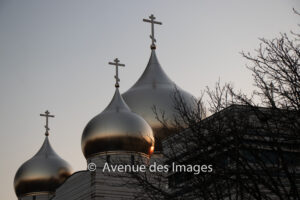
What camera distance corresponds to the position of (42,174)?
98.6 feet

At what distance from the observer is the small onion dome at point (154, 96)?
1113 inches

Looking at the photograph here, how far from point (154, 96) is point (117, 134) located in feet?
17.4

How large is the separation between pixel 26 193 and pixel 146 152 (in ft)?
27.7

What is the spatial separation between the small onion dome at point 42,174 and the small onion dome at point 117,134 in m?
4.68

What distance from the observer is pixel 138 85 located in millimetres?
30859

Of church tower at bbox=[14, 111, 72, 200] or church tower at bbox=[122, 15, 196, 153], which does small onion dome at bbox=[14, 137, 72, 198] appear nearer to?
church tower at bbox=[14, 111, 72, 200]

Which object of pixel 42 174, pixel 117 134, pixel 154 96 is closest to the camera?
pixel 117 134

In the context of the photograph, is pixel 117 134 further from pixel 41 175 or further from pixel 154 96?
pixel 41 175

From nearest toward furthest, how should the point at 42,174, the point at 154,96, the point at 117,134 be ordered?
the point at 117,134
the point at 154,96
the point at 42,174

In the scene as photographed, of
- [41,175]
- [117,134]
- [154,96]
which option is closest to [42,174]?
[41,175]

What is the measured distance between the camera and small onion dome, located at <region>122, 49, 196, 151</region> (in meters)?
28.3

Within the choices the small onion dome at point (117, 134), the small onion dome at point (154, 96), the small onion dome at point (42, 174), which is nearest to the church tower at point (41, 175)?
the small onion dome at point (42, 174)

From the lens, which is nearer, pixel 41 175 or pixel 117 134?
pixel 117 134

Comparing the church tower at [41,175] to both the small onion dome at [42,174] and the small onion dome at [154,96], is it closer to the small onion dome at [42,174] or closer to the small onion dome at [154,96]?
the small onion dome at [42,174]
